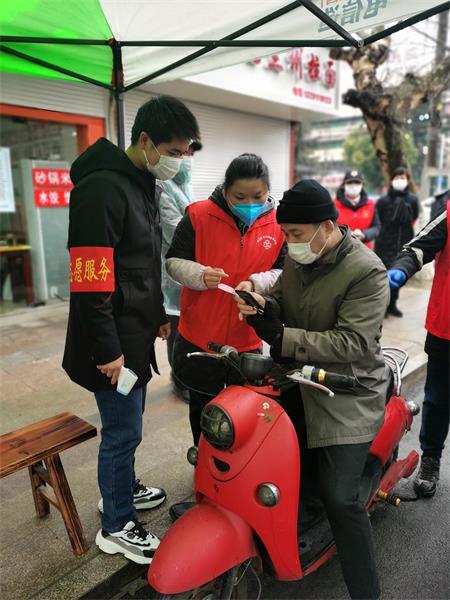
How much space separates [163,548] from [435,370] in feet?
Answer: 6.26

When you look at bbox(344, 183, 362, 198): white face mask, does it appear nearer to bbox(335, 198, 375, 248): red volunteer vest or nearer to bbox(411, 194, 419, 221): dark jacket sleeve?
bbox(335, 198, 375, 248): red volunteer vest

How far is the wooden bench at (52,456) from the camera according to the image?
2141 mm

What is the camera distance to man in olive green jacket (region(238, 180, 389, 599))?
1.76 meters

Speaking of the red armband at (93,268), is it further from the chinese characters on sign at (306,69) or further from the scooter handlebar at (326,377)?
the chinese characters on sign at (306,69)

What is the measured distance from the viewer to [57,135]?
7.08 metres

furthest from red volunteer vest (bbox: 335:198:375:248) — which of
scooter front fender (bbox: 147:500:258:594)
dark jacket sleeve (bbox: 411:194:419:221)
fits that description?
scooter front fender (bbox: 147:500:258:594)

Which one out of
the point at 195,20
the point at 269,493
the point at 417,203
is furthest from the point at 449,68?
the point at 269,493

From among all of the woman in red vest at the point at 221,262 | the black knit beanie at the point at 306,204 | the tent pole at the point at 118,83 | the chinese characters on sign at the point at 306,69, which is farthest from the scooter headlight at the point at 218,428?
the chinese characters on sign at the point at 306,69

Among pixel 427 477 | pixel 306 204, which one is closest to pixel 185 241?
pixel 306 204

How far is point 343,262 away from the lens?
1.84 metres

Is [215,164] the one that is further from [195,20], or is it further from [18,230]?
[195,20]

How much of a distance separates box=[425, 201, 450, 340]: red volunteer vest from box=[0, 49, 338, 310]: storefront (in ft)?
17.4

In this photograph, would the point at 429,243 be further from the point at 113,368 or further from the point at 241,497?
the point at 113,368

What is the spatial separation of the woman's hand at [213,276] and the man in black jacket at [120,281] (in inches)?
9.2
